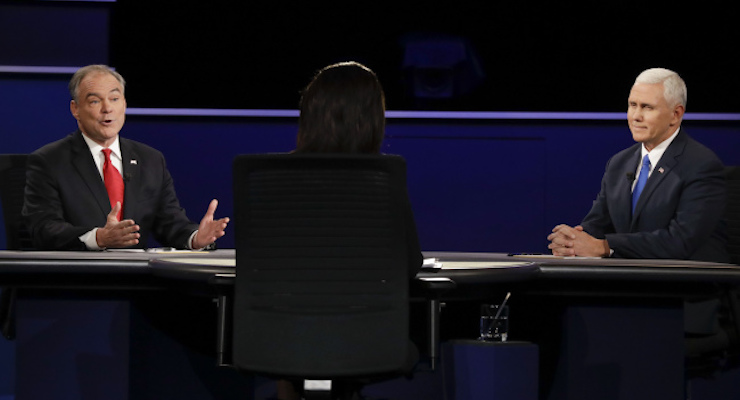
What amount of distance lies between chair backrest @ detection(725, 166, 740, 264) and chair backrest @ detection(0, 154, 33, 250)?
2.80 metres

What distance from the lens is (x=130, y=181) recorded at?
362cm

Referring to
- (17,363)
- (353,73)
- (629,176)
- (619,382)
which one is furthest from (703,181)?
(17,363)

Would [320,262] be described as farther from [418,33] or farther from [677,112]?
[418,33]

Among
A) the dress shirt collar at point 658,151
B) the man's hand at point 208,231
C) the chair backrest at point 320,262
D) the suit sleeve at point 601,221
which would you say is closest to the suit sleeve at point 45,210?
the man's hand at point 208,231

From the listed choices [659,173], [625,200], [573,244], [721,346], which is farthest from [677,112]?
[721,346]

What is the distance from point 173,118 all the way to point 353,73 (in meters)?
3.13

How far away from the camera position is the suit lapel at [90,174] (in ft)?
11.6

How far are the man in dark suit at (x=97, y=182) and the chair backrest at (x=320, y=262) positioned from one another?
1326mm

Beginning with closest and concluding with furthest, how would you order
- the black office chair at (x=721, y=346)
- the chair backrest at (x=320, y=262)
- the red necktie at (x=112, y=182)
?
the chair backrest at (x=320, y=262), the black office chair at (x=721, y=346), the red necktie at (x=112, y=182)

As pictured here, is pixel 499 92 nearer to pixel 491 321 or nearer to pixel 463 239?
pixel 463 239

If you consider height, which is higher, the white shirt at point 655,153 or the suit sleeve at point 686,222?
the white shirt at point 655,153

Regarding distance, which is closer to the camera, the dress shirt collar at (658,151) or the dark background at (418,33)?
the dress shirt collar at (658,151)

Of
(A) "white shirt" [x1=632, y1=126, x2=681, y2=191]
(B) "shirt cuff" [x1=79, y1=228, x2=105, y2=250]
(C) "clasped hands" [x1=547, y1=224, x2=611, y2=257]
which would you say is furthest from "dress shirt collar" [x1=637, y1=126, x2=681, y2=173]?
(B) "shirt cuff" [x1=79, y1=228, x2=105, y2=250]

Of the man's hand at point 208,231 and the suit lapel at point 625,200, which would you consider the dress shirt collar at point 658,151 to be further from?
the man's hand at point 208,231
